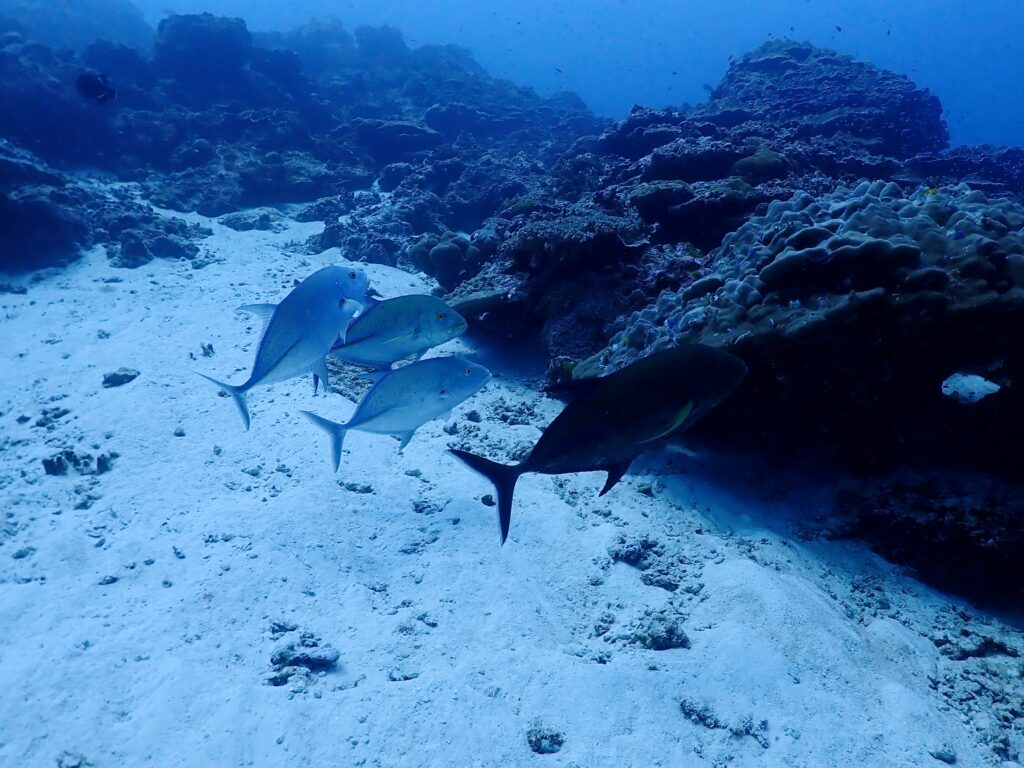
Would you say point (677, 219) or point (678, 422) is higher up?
point (677, 219)

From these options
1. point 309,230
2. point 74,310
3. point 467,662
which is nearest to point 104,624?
point 467,662

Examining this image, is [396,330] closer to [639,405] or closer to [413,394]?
[413,394]

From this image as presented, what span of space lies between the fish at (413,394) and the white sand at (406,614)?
5.45 feet

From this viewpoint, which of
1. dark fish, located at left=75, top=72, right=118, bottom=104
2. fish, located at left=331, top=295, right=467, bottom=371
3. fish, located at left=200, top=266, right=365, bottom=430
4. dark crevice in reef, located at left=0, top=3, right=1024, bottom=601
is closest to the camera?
fish, located at left=200, top=266, right=365, bottom=430

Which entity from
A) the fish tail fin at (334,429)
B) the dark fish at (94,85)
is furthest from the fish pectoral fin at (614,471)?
the dark fish at (94,85)

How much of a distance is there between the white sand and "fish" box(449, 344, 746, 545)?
1.86 m

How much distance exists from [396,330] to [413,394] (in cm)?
47

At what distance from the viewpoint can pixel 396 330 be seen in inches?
124

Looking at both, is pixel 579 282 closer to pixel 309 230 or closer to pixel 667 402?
pixel 667 402

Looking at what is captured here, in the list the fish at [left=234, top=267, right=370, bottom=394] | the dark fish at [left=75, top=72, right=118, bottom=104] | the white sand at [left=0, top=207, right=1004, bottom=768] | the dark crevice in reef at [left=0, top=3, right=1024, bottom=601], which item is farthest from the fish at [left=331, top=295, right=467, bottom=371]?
the dark fish at [left=75, top=72, right=118, bottom=104]

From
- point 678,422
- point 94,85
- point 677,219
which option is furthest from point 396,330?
point 94,85

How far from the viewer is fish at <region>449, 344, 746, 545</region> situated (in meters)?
2.11

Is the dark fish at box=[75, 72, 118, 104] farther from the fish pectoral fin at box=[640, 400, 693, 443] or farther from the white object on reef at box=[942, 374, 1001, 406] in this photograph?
the white object on reef at box=[942, 374, 1001, 406]

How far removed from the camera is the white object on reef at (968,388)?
429 centimetres
